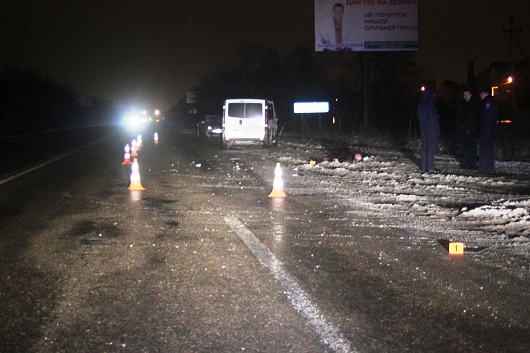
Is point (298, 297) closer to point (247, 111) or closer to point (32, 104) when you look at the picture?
point (247, 111)

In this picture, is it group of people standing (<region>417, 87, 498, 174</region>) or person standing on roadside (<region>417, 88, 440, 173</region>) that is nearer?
group of people standing (<region>417, 87, 498, 174</region>)

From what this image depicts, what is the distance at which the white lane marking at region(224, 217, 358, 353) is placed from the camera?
4445mm

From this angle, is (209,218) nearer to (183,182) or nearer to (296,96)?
(183,182)

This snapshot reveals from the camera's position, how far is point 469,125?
52.5ft

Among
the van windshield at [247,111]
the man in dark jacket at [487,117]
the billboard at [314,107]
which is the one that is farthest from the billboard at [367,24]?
the man in dark jacket at [487,117]

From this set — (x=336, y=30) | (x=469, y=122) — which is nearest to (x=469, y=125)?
(x=469, y=122)

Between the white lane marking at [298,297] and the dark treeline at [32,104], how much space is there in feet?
179

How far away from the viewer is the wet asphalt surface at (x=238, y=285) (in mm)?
4531

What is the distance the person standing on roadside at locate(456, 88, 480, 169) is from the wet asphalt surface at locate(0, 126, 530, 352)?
7.01m

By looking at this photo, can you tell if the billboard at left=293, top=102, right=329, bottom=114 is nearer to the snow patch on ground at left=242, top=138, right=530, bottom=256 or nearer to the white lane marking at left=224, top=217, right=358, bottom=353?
the snow patch on ground at left=242, top=138, right=530, bottom=256

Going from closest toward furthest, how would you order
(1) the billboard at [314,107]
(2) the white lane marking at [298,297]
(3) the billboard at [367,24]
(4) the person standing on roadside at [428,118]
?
(2) the white lane marking at [298,297], (4) the person standing on roadside at [428,118], (3) the billboard at [367,24], (1) the billboard at [314,107]

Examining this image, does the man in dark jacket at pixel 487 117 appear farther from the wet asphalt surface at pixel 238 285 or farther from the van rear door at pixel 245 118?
the van rear door at pixel 245 118

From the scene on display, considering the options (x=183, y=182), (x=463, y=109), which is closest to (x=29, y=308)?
(x=183, y=182)

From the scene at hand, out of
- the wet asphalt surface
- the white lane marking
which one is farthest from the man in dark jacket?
the white lane marking
